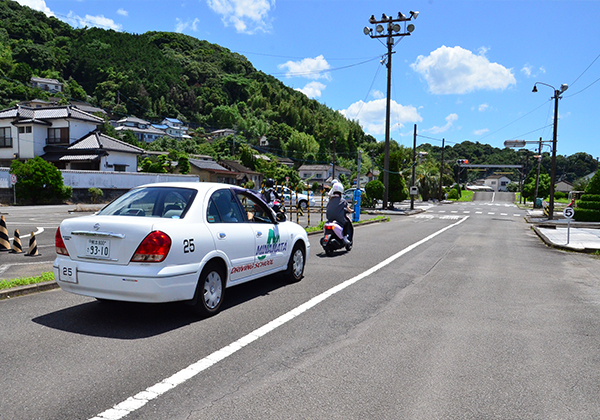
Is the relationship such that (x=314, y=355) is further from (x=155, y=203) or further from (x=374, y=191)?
(x=374, y=191)

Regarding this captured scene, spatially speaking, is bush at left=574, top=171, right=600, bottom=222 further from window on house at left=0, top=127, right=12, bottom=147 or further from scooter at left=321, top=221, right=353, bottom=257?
window on house at left=0, top=127, right=12, bottom=147

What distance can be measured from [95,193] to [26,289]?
30.2 meters

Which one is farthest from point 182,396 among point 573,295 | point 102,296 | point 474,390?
point 573,295

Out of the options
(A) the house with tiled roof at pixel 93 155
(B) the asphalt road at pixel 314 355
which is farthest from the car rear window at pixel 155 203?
(A) the house with tiled roof at pixel 93 155

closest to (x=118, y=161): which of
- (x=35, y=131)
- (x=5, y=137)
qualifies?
(x=35, y=131)

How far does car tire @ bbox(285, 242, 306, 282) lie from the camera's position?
7805 millimetres

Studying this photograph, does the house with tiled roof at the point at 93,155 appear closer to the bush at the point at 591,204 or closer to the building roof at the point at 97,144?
the building roof at the point at 97,144

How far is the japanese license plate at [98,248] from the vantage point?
5059 millimetres

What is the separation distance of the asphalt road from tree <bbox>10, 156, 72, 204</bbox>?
27.8m

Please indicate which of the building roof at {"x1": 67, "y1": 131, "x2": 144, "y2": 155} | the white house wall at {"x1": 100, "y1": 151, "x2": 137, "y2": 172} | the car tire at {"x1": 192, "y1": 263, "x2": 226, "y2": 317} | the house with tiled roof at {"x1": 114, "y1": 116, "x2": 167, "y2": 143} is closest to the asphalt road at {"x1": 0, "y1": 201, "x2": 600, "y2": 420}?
the car tire at {"x1": 192, "y1": 263, "x2": 226, "y2": 317}

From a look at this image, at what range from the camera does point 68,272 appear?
5.23 meters

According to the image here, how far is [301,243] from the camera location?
817 centimetres

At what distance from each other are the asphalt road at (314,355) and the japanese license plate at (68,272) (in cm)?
55

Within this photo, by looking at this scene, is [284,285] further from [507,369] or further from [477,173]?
[477,173]
